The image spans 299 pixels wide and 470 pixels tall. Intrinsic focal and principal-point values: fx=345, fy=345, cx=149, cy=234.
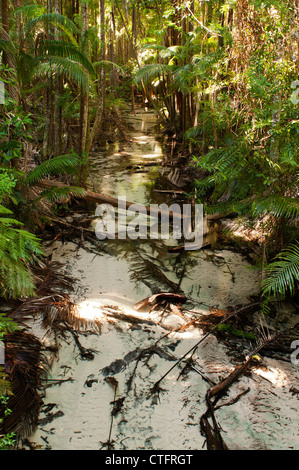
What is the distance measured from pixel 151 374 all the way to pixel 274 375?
102 centimetres

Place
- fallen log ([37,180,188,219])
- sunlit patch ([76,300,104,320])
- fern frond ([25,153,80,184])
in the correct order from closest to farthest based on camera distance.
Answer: sunlit patch ([76,300,104,320]), fern frond ([25,153,80,184]), fallen log ([37,180,188,219])

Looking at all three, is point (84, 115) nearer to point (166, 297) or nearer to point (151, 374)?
point (166, 297)

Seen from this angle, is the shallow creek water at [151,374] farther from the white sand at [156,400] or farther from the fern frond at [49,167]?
the fern frond at [49,167]

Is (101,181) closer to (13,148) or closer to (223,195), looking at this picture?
(223,195)

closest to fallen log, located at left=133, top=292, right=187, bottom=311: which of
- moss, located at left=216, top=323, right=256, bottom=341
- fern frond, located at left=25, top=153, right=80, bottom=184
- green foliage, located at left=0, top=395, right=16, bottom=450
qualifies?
moss, located at left=216, top=323, right=256, bottom=341

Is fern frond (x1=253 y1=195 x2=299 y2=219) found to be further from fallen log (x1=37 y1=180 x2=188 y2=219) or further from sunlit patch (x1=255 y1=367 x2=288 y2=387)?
fallen log (x1=37 y1=180 x2=188 y2=219)

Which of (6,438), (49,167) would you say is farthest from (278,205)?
(49,167)

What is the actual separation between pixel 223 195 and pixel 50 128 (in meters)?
3.71

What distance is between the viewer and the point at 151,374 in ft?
9.52

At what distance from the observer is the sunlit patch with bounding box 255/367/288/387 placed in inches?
110

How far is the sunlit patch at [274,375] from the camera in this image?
2.79 m

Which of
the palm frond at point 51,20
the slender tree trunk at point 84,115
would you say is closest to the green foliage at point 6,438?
the slender tree trunk at point 84,115

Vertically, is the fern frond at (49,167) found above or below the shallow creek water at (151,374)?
above

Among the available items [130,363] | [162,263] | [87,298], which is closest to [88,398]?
[130,363]
